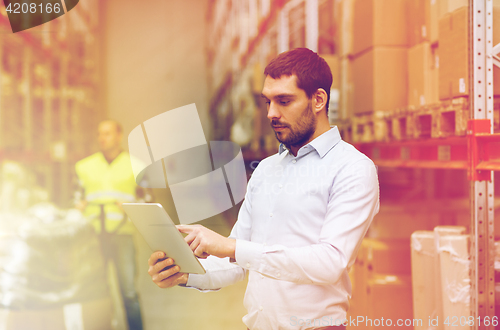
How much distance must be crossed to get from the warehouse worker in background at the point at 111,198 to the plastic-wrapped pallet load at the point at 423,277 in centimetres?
202

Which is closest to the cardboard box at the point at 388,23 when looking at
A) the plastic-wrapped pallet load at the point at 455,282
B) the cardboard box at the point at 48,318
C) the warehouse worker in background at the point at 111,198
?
the plastic-wrapped pallet load at the point at 455,282

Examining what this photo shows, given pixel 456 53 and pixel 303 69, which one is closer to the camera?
pixel 303 69

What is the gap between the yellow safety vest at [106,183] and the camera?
3191 millimetres

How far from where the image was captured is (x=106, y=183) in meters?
3.21

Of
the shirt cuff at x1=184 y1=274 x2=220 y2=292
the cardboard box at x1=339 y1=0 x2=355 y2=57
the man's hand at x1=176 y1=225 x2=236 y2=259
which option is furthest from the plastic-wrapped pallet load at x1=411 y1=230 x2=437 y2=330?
the cardboard box at x1=339 y1=0 x2=355 y2=57

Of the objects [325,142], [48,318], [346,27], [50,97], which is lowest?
[48,318]

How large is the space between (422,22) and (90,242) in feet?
9.01

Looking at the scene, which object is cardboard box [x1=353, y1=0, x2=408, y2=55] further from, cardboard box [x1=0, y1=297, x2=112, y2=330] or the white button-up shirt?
cardboard box [x1=0, y1=297, x2=112, y2=330]

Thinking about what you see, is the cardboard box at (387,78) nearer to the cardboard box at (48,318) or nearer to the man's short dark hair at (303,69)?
the man's short dark hair at (303,69)

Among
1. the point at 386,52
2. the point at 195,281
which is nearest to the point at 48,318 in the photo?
the point at 195,281

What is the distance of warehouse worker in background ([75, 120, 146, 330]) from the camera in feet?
10.4

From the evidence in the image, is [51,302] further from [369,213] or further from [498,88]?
[498,88]

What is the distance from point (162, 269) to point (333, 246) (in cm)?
51

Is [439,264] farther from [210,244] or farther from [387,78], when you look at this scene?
[210,244]
